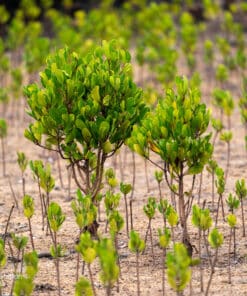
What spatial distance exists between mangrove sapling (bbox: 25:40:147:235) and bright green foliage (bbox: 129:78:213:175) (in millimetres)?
218

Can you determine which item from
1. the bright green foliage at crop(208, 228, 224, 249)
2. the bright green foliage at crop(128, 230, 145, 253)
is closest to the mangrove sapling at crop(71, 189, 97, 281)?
the bright green foliage at crop(128, 230, 145, 253)

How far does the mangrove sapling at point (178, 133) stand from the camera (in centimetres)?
485

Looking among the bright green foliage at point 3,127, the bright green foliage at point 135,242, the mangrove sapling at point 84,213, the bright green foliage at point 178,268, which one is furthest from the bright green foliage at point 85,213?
the bright green foliage at point 3,127

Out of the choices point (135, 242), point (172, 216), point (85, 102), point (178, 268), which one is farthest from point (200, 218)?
point (85, 102)

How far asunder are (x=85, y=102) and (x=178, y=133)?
685mm

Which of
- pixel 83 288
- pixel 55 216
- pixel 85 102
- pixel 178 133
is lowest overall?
pixel 83 288

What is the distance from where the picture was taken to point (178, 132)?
191 inches

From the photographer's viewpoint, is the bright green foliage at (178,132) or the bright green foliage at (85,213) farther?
the bright green foliage at (178,132)

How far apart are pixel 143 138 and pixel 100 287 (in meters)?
0.92

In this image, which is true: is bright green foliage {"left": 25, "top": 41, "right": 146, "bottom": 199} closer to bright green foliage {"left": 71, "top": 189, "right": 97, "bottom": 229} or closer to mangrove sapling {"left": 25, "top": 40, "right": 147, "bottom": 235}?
mangrove sapling {"left": 25, "top": 40, "right": 147, "bottom": 235}

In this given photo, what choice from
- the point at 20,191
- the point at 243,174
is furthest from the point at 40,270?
the point at 243,174

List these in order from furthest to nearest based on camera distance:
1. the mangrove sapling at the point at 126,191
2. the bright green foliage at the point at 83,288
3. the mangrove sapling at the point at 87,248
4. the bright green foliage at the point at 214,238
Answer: the mangrove sapling at the point at 126,191
the bright green foliage at the point at 214,238
the mangrove sapling at the point at 87,248
the bright green foliage at the point at 83,288

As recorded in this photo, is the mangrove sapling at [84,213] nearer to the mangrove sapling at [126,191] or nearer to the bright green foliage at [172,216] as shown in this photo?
the bright green foliage at [172,216]

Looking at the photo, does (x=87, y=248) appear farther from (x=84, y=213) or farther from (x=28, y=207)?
(x=28, y=207)
